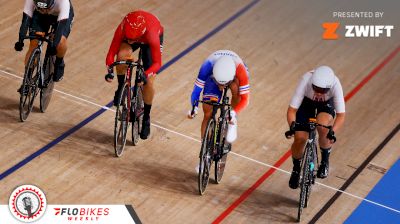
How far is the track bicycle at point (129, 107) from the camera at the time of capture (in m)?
9.28

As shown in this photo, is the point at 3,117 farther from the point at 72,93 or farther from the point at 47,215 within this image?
the point at 47,215

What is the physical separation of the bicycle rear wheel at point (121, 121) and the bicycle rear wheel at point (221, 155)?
883 mm

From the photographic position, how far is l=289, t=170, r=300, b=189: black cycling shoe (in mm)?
9258

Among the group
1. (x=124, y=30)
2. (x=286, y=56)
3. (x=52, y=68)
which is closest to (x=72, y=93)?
(x=52, y=68)

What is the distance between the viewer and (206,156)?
29.7 feet

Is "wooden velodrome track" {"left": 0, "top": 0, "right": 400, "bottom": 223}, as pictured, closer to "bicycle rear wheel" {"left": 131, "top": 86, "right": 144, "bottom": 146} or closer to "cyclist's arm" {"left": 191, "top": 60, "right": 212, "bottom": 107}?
"bicycle rear wheel" {"left": 131, "top": 86, "right": 144, "bottom": 146}

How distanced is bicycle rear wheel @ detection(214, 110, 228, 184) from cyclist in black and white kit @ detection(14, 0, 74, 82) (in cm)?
172

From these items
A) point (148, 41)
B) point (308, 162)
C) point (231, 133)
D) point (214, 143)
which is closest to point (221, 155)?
point (214, 143)

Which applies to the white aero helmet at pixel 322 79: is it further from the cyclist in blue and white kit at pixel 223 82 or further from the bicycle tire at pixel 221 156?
the bicycle tire at pixel 221 156

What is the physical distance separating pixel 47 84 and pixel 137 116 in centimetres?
94

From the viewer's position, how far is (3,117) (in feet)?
33.0

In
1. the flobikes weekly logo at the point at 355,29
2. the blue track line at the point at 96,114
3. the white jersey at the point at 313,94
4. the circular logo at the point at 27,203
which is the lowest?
the circular logo at the point at 27,203

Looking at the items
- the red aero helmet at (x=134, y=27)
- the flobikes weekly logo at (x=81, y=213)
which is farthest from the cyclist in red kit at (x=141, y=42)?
the flobikes weekly logo at (x=81, y=213)

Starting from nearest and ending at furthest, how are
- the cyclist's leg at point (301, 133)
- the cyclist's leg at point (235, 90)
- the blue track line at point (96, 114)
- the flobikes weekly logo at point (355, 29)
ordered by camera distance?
the cyclist's leg at point (301, 133) < the cyclist's leg at point (235, 90) < the blue track line at point (96, 114) < the flobikes weekly logo at point (355, 29)
